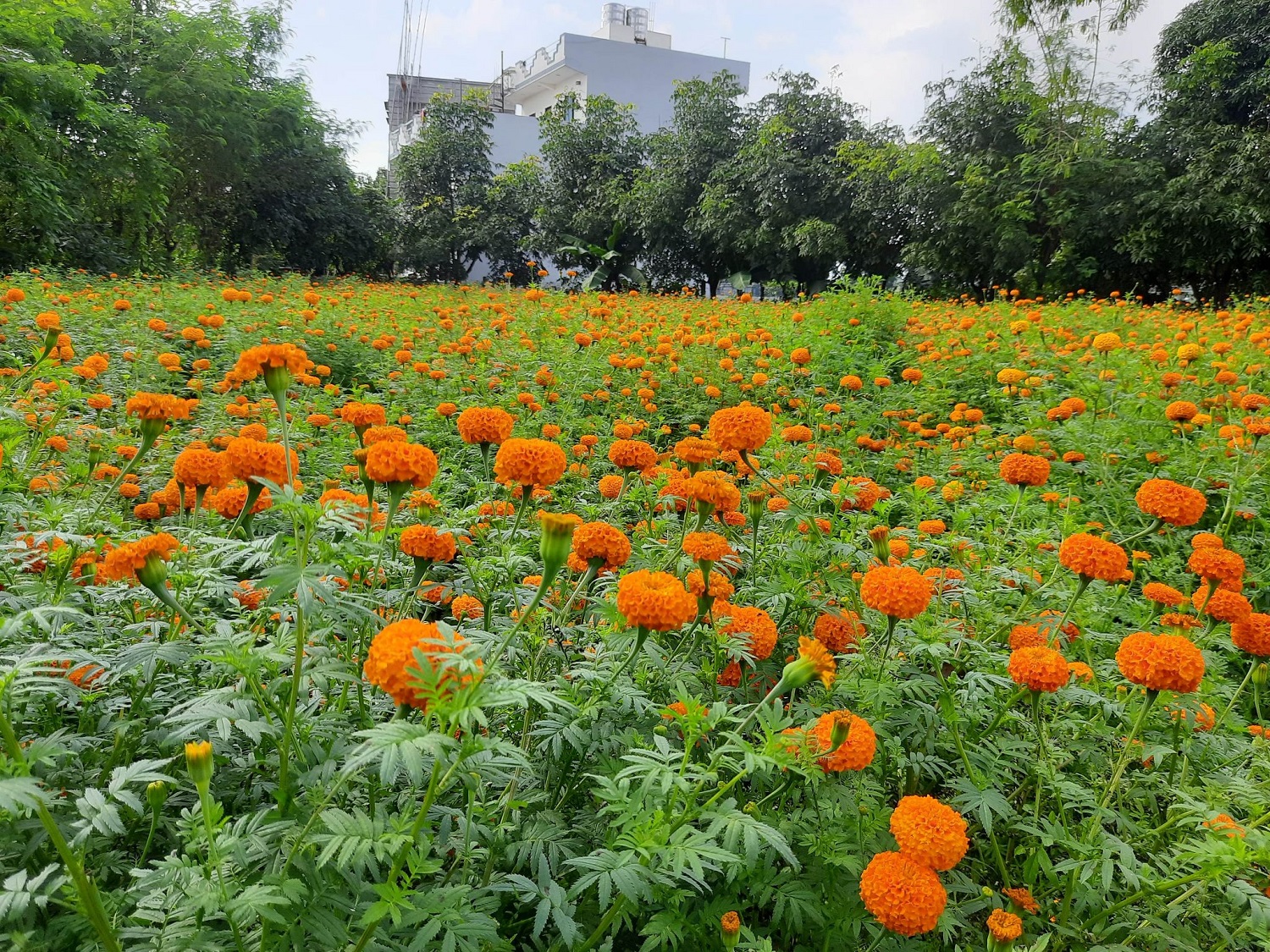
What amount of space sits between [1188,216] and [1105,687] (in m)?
15.2

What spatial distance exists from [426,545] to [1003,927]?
1.12m

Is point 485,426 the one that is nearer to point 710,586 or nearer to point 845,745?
point 710,586

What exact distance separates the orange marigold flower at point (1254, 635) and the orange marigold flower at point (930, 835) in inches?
40.3

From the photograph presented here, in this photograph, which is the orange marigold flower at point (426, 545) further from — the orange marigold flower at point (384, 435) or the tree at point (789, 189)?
the tree at point (789, 189)

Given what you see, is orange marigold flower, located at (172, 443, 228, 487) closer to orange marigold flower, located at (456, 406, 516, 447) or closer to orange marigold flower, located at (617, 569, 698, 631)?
orange marigold flower, located at (456, 406, 516, 447)

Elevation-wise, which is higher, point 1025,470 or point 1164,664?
point 1025,470

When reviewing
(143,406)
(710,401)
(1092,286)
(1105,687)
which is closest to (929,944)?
(1105,687)

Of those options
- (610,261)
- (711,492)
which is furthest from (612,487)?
(610,261)

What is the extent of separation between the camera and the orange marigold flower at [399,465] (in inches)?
44.6

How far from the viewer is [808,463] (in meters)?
2.29

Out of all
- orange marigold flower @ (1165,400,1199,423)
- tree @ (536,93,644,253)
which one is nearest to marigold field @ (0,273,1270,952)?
orange marigold flower @ (1165,400,1199,423)

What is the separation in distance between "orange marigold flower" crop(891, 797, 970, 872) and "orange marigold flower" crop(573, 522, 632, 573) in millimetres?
662

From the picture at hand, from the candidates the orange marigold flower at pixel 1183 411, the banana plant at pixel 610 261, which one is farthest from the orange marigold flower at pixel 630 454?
the banana plant at pixel 610 261

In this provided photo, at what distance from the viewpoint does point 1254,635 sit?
61.6 inches
